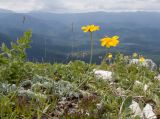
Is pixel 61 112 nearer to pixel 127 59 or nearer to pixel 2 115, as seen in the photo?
pixel 2 115

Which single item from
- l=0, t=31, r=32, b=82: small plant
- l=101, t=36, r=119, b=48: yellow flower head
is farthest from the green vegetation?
l=101, t=36, r=119, b=48: yellow flower head

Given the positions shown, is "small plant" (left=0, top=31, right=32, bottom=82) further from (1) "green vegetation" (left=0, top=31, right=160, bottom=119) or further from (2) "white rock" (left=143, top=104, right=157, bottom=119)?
(2) "white rock" (left=143, top=104, right=157, bottom=119)

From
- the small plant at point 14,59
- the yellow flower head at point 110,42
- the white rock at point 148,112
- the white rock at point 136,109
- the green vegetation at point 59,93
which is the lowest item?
the white rock at point 148,112

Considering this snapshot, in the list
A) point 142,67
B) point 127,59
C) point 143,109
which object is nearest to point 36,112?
point 143,109

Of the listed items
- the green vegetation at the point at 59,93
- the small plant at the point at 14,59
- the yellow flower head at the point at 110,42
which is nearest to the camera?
the green vegetation at the point at 59,93

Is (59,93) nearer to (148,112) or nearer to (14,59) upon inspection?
(14,59)

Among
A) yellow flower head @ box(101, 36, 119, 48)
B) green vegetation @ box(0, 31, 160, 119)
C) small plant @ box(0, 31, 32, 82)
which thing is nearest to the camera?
green vegetation @ box(0, 31, 160, 119)

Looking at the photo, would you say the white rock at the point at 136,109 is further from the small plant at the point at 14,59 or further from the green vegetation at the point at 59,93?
the small plant at the point at 14,59

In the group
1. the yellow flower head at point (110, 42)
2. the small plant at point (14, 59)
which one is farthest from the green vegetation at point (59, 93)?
the yellow flower head at point (110, 42)

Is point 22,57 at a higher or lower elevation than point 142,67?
higher
